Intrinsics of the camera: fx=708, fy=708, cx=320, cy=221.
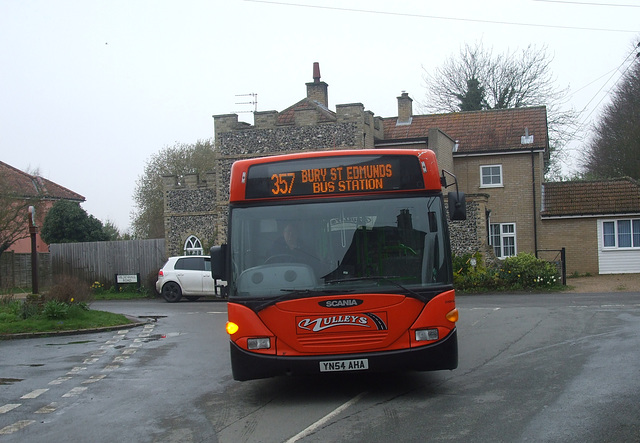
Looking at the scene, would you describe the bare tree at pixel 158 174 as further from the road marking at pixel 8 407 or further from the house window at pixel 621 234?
the road marking at pixel 8 407

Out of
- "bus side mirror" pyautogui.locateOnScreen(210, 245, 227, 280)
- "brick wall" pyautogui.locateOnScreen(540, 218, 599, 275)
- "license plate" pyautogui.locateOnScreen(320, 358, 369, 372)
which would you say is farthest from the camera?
"brick wall" pyautogui.locateOnScreen(540, 218, 599, 275)

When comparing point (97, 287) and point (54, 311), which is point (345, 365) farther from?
point (97, 287)

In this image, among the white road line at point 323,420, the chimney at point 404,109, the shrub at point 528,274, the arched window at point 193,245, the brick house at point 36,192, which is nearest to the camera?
the white road line at point 323,420

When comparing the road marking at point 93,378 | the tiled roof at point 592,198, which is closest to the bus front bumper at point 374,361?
the road marking at point 93,378

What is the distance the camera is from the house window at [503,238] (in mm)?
33312

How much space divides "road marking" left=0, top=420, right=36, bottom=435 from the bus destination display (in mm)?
3518

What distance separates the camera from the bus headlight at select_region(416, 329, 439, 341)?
787 centimetres

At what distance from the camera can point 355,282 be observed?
7973mm

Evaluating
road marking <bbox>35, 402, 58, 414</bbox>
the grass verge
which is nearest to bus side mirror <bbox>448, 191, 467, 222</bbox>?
road marking <bbox>35, 402, 58, 414</bbox>

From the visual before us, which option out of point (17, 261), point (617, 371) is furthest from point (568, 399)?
point (17, 261)

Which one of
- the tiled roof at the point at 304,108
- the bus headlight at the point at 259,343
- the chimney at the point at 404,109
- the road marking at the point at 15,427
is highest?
the chimney at the point at 404,109

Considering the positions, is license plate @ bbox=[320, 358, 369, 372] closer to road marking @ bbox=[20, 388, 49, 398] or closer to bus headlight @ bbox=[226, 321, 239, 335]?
bus headlight @ bbox=[226, 321, 239, 335]

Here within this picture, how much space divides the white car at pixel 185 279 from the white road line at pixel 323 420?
693 inches

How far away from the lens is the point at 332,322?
7.84 m
